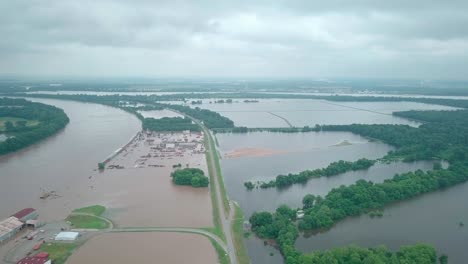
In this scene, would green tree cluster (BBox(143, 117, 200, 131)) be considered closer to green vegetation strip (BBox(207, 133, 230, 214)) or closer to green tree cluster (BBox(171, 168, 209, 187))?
green vegetation strip (BBox(207, 133, 230, 214))

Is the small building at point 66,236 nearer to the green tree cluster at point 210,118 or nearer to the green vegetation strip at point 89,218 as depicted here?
the green vegetation strip at point 89,218

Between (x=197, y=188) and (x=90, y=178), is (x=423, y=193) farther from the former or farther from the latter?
(x=90, y=178)

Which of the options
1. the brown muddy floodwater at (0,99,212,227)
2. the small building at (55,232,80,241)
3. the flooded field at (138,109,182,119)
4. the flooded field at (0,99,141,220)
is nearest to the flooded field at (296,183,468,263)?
the brown muddy floodwater at (0,99,212,227)

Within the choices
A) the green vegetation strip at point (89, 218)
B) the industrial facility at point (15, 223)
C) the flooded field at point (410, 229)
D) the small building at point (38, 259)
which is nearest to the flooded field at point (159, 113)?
the green vegetation strip at point (89, 218)

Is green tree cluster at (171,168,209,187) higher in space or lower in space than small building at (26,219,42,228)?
higher

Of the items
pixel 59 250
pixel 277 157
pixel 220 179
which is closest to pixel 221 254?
pixel 59 250

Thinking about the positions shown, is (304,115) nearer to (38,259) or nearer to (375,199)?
(375,199)

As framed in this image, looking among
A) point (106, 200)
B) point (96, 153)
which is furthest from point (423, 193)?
point (96, 153)
